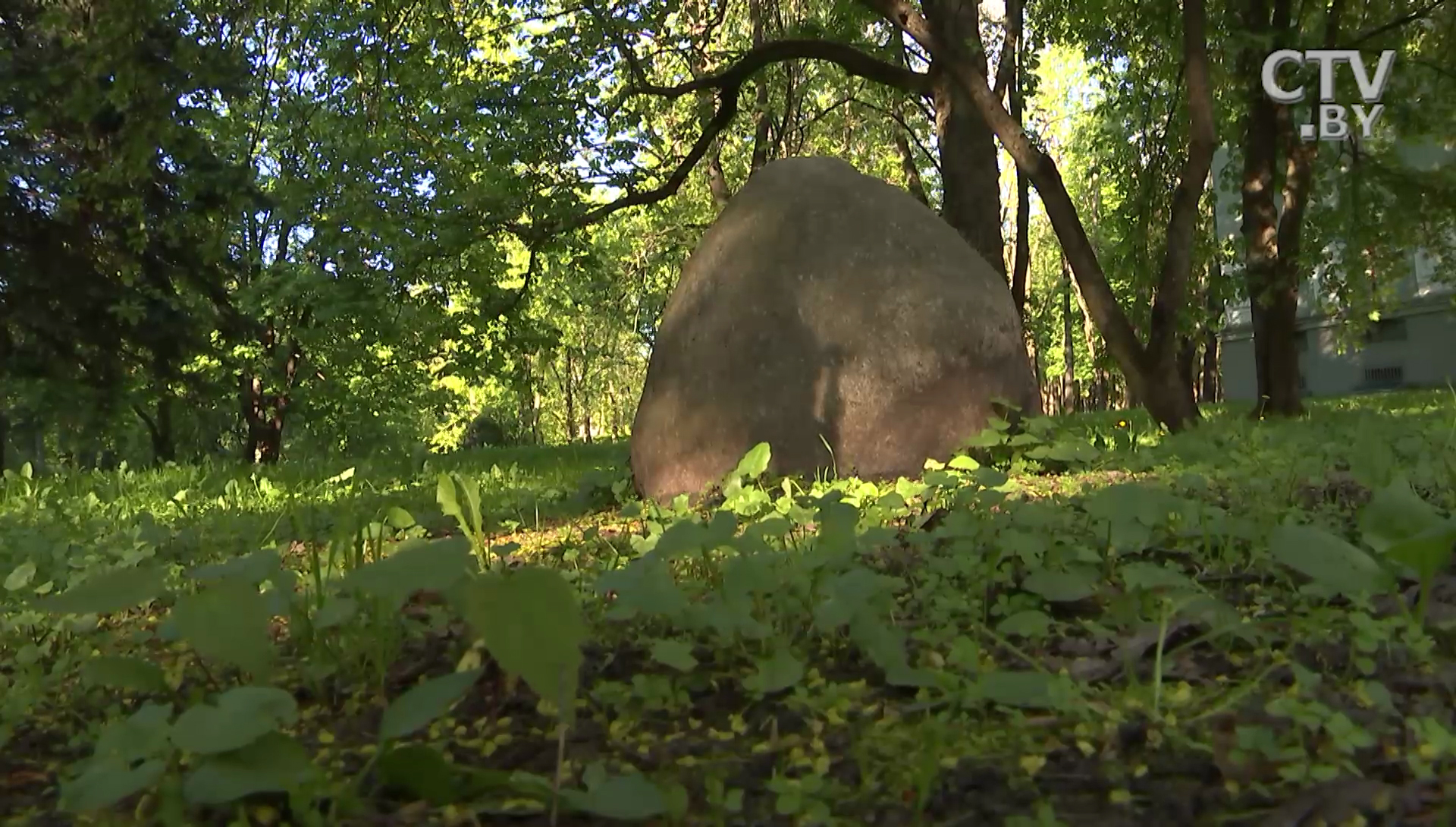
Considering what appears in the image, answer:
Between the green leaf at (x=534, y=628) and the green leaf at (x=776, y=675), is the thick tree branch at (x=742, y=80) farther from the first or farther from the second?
the green leaf at (x=534, y=628)

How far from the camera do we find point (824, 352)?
15.8ft

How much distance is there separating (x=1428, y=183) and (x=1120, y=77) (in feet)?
11.6

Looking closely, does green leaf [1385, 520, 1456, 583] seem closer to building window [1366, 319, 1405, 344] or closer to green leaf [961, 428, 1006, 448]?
green leaf [961, 428, 1006, 448]

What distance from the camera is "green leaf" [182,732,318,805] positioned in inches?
47.6

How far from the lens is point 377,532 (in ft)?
9.00

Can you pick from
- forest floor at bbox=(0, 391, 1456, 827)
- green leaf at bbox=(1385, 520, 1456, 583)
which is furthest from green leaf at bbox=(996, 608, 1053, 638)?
green leaf at bbox=(1385, 520, 1456, 583)

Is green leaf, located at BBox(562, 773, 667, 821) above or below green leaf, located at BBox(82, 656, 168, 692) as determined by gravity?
below

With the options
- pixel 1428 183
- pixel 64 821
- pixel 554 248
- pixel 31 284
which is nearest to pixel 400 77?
pixel 554 248

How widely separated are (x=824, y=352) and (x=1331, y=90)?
21.9 feet

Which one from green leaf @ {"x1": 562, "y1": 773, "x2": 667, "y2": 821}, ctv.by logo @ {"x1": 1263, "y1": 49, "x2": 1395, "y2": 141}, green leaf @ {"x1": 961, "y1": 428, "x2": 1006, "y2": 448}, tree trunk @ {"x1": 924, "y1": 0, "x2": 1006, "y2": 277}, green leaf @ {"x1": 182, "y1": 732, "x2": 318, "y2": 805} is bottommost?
green leaf @ {"x1": 562, "y1": 773, "x2": 667, "y2": 821}

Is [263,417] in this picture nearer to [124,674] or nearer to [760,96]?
[760,96]

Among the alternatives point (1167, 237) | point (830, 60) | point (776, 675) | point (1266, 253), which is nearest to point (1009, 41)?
point (830, 60)

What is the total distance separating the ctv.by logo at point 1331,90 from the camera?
8281mm

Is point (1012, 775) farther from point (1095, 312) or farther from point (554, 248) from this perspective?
point (554, 248)
